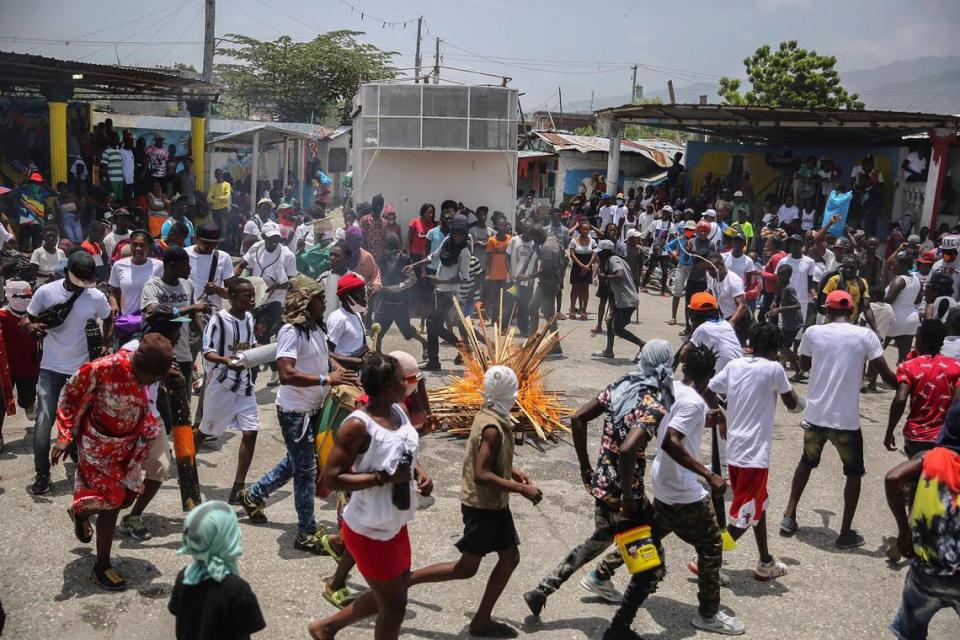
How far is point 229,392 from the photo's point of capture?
6.71m

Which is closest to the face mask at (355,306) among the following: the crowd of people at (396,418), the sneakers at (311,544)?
the crowd of people at (396,418)

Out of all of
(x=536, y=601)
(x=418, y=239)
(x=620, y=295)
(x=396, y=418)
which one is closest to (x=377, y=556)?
(x=396, y=418)

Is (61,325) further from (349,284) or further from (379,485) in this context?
(379,485)

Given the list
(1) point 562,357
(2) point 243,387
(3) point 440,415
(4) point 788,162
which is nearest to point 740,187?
(4) point 788,162

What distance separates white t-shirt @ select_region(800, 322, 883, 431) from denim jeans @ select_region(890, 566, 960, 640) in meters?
2.20

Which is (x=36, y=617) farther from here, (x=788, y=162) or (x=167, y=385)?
(x=788, y=162)

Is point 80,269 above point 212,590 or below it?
above

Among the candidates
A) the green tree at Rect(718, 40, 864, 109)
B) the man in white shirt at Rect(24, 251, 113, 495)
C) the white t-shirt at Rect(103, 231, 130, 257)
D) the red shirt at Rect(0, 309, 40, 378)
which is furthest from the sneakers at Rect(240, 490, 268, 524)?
the green tree at Rect(718, 40, 864, 109)

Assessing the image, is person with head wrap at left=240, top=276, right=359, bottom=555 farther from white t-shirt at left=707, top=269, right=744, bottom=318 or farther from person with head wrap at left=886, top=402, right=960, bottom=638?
white t-shirt at left=707, top=269, right=744, bottom=318

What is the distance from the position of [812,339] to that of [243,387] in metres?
4.15

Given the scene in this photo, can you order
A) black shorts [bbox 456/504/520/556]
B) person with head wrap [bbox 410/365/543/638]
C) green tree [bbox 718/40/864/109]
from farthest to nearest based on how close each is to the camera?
green tree [bbox 718/40/864/109] → black shorts [bbox 456/504/520/556] → person with head wrap [bbox 410/365/543/638]

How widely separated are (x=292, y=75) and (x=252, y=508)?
4265cm

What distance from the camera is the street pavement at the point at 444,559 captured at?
518 cm

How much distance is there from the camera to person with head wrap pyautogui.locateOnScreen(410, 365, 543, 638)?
4.77 meters
